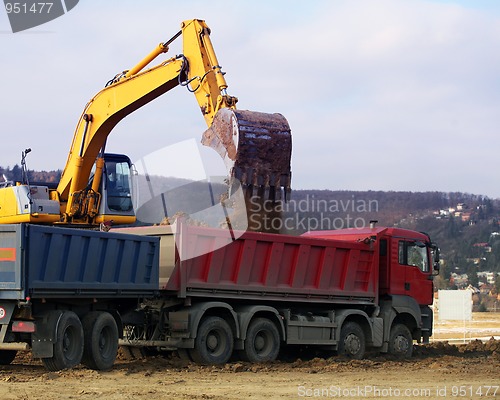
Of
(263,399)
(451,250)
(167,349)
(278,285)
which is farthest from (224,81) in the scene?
(451,250)

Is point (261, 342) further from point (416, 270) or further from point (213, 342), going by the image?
point (416, 270)

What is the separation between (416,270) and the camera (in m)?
22.1

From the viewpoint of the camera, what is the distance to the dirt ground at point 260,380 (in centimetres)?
1288

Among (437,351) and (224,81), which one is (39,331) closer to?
(224,81)

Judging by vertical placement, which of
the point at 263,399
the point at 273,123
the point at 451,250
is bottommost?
the point at 263,399

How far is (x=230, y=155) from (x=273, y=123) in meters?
1.14

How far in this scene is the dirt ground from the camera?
12883 millimetres

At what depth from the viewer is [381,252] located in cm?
2159

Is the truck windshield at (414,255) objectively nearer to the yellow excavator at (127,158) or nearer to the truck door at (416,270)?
the truck door at (416,270)

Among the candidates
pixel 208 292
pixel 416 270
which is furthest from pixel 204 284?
pixel 416 270

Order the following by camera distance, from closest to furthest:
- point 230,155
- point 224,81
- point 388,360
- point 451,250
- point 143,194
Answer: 1. point 230,155
2. point 224,81
3. point 388,360
4. point 143,194
5. point 451,250

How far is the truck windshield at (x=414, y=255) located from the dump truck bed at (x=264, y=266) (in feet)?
3.33

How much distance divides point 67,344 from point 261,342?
15.2 ft

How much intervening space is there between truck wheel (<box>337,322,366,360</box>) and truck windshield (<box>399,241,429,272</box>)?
2.23 metres
